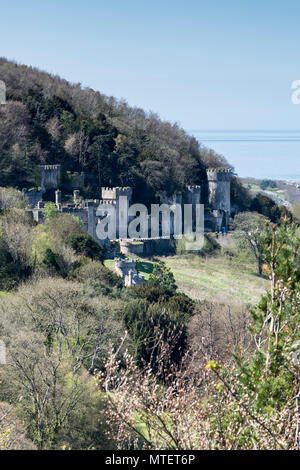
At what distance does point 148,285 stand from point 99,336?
27.2 ft

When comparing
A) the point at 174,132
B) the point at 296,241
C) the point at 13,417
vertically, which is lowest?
the point at 13,417

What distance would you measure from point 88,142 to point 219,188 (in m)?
10.2

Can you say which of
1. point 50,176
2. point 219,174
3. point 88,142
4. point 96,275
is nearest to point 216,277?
point 96,275

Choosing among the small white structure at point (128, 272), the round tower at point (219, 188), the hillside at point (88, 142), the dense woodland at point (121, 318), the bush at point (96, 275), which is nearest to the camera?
the dense woodland at point (121, 318)

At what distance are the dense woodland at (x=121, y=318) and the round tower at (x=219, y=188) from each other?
3.45 ft

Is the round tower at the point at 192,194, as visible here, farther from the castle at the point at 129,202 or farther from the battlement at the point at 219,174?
the battlement at the point at 219,174

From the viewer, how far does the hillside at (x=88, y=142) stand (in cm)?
4050

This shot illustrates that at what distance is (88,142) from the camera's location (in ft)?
143

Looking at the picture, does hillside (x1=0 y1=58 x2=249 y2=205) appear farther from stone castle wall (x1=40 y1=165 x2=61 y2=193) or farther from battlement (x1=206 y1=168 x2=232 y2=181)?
battlement (x1=206 y1=168 x2=232 y2=181)

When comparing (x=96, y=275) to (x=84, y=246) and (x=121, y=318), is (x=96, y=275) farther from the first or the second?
(x=121, y=318)

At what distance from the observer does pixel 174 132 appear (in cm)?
5344

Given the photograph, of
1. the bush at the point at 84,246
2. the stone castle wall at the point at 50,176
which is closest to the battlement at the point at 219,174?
the stone castle wall at the point at 50,176
